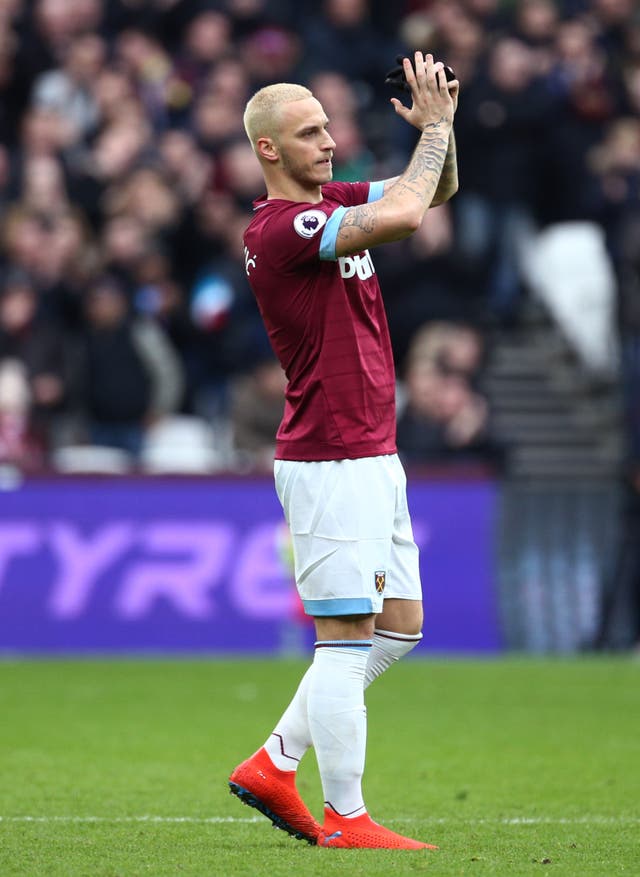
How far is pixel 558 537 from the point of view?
13945 millimetres

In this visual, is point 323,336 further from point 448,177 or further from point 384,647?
point 384,647

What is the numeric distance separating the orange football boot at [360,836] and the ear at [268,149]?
2156 millimetres

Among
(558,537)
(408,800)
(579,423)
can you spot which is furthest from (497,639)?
(408,800)

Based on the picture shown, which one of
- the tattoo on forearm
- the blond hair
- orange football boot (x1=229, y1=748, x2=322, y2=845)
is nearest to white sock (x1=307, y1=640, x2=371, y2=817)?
orange football boot (x1=229, y1=748, x2=322, y2=845)

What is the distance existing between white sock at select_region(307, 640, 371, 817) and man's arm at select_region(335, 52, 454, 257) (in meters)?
1.32

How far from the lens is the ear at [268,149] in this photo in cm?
592

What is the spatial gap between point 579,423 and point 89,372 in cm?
438

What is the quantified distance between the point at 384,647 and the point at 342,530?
541 mm

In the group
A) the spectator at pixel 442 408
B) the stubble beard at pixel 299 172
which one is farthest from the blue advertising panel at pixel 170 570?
the stubble beard at pixel 299 172

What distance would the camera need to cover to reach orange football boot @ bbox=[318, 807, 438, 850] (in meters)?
5.73

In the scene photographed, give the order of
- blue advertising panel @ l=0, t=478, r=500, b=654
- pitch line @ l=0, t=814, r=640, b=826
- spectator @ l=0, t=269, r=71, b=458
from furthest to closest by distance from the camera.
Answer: spectator @ l=0, t=269, r=71, b=458
blue advertising panel @ l=0, t=478, r=500, b=654
pitch line @ l=0, t=814, r=640, b=826

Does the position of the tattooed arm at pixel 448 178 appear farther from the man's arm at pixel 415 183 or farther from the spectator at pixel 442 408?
the spectator at pixel 442 408

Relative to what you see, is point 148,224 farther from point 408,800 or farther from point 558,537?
point 408,800

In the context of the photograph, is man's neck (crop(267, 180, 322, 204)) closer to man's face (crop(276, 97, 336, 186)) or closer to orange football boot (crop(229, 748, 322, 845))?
man's face (crop(276, 97, 336, 186))
